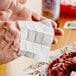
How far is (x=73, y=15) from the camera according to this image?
4.11 ft

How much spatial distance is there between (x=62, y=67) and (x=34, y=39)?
0.40 ft

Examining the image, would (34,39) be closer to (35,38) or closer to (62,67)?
(35,38)

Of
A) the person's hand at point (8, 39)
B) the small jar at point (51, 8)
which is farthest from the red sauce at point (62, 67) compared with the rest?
the small jar at point (51, 8)

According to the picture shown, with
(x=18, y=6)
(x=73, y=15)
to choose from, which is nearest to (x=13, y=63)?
(x=18, y=6)

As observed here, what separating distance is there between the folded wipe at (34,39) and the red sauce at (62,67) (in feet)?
0.20

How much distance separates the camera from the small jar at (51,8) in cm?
113

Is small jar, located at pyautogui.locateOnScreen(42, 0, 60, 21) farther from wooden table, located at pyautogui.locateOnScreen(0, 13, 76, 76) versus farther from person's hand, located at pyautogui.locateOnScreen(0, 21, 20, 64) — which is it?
person's hand, located at pyautogui.locateOnScreen(0, 21, 20, 64)

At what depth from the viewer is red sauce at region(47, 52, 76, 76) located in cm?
75

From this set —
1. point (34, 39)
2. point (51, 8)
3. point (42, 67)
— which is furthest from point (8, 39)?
point (51, 8)

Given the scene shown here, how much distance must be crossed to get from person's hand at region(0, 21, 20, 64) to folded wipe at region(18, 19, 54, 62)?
1 cm

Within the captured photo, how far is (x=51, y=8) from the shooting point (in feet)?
3.72

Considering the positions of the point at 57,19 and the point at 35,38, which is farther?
the point at 57,19

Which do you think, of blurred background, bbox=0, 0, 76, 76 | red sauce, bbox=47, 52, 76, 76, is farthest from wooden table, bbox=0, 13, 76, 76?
red sauce, bbox=47, 52, 76, 76

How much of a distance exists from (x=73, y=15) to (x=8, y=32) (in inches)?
24.4
